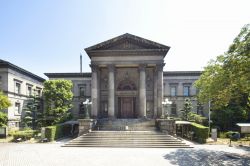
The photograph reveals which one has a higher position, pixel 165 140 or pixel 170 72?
pixel 170 72

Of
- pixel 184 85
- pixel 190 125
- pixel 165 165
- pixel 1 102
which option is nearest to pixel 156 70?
pixel 190 125

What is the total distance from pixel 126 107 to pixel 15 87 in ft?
61.1

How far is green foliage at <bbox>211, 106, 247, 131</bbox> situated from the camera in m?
30.4

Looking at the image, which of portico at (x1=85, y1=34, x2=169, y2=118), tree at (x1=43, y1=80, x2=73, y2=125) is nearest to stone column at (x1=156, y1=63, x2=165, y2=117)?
portico at (x1=85, y1=34, x2=169, y2=118)

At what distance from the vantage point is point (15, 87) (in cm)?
3331

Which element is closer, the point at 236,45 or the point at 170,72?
the point at 236,45

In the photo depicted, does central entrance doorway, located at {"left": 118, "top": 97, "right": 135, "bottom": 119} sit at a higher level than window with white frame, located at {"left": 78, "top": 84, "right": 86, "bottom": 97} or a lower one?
lower

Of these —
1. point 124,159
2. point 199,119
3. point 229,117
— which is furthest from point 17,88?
point 229,117

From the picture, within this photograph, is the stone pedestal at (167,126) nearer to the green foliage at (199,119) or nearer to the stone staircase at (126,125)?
the stone staircase at (126,125)

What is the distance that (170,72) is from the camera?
1615 inches

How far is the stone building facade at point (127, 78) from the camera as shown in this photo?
28156 millimetres

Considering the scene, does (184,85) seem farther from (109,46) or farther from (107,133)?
(107,133)

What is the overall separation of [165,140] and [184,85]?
22876 millimetres

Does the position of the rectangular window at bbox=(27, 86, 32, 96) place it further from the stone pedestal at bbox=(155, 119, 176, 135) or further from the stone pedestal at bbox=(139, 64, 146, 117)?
the stone pedestal at bbox=(155, 119, 176, 135)
